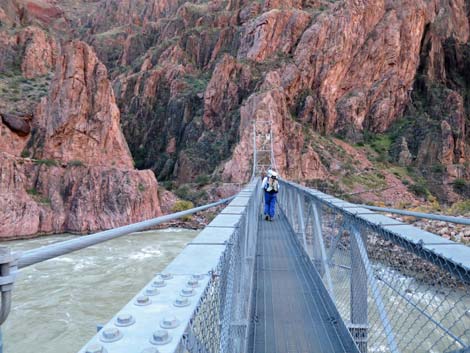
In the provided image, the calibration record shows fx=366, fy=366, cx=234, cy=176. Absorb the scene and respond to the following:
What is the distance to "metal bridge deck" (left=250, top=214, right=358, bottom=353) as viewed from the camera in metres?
2.99

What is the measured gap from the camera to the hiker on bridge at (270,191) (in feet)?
26.3

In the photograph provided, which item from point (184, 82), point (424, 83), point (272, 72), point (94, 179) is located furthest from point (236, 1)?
point (94, 179)

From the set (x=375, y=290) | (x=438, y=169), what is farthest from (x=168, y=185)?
(x=375, y=290)

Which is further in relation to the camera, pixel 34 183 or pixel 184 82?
pixel 184 82

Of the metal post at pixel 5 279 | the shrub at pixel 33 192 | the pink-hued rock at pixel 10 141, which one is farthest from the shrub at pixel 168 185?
the metal post at pixel 5 279

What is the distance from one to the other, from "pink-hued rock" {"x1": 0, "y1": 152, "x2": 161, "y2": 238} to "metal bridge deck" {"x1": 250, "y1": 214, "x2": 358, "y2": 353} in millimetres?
22493

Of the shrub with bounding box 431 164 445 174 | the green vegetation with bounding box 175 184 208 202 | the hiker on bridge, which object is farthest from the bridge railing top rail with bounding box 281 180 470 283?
the shrub with bounding box 431 164 445 174

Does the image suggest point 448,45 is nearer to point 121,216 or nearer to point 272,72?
point 272,72

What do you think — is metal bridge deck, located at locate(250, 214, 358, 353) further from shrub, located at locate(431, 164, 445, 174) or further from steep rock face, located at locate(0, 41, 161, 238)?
shrub, located at locate(431, 164, 445, 174)

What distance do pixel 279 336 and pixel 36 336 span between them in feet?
34.6

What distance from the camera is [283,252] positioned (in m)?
5.86

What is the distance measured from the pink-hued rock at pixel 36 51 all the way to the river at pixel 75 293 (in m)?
26.0

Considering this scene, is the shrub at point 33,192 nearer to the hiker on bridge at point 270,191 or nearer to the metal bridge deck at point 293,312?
the hiker on bridge at point 270,191

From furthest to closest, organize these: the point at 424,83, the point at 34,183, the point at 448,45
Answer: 1. the point at 448,45
2. the point at 424,83
3. the point at 34,183
